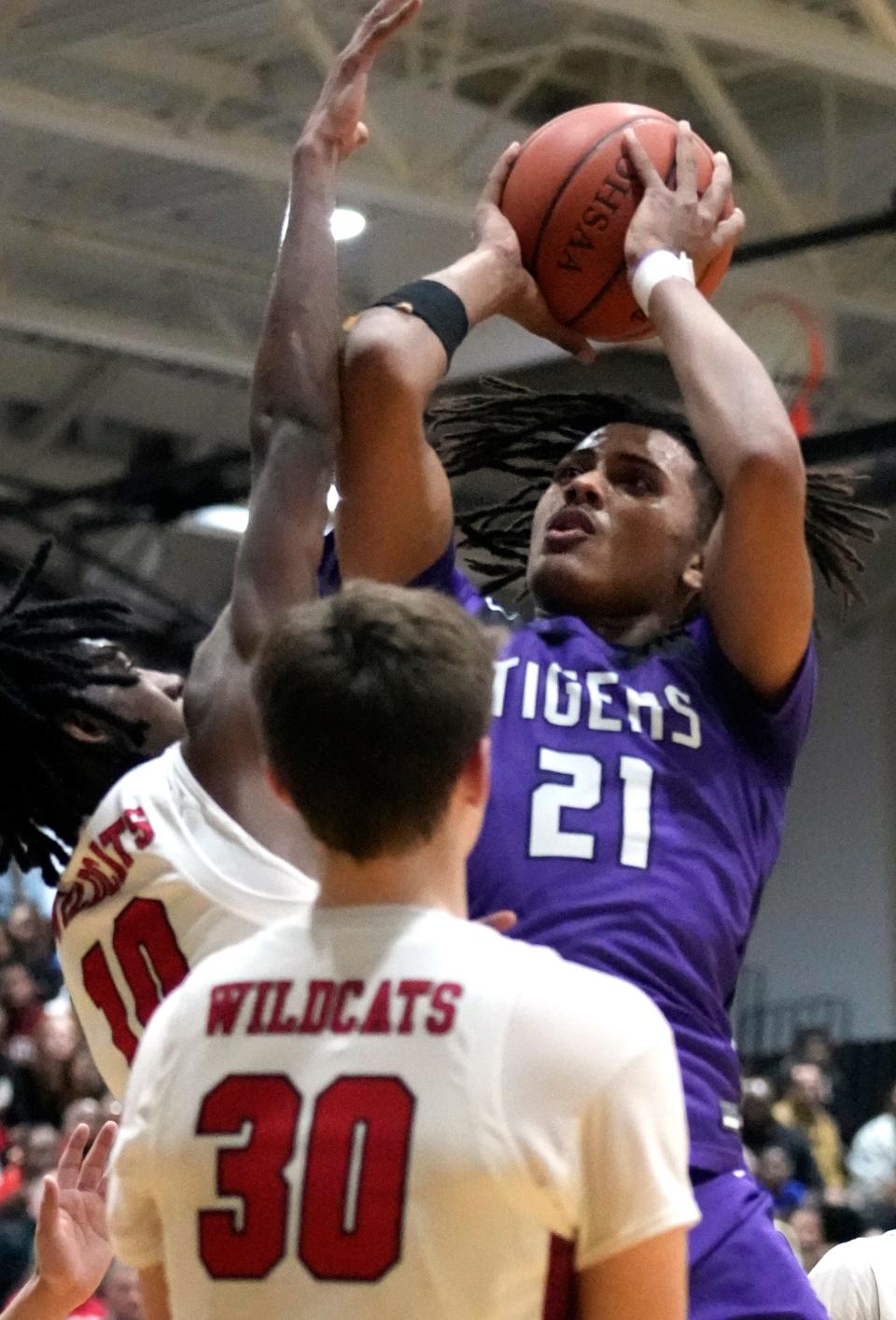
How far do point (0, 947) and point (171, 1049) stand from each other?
1001 centimetres

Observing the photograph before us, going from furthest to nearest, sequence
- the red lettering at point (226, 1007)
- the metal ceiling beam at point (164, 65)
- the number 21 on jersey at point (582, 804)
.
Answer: the metal ceiling beam at point (164, 65), the number 21 on jersey at point (582, 804), the red lettering at point (226, 1007)

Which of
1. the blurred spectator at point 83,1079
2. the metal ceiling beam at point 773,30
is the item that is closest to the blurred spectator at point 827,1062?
the blurred spectator at point 83,1079

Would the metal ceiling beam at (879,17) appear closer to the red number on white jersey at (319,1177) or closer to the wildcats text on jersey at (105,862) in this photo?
the wildcats text on jersey at (105,862)

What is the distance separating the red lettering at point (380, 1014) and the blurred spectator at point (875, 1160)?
33.4 ft

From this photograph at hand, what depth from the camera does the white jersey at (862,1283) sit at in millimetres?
3375

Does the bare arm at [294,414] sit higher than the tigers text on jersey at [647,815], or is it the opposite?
the bare arm at [294,414]

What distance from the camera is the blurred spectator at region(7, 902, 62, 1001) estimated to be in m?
11.5

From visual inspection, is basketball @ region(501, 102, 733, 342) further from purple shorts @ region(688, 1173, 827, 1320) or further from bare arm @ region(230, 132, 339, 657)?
Result: purple shorts @ region(688, 1173, 827, 1320)

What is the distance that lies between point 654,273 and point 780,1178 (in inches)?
347

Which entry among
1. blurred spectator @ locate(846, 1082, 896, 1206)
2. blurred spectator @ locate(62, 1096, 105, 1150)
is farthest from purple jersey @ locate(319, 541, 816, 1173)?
blurred spectator @ locate(846, 1082, 896, 1206)

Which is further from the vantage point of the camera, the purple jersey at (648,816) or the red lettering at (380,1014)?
the purple jersey at (648,816)

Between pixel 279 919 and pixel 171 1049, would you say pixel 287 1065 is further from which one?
pixel 279 919

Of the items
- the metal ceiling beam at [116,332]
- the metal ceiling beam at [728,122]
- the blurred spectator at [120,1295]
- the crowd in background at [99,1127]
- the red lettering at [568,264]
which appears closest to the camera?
the red lettering at [568,264]

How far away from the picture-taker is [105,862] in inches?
101
